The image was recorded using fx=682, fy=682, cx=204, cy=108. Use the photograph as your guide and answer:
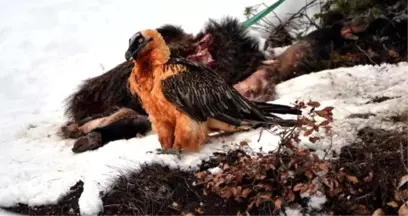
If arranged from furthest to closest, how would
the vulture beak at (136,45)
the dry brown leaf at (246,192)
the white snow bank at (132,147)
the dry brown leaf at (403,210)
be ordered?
the white snow bank at (132,147) → the vulture beak at (136,45) → the dry brown leaf at (246,192) → the dry brown leaf at (403,210)

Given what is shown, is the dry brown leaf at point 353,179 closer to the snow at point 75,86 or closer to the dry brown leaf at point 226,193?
the snow at point 75,86

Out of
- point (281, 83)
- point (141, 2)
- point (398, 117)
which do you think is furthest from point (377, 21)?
point (141, 2)

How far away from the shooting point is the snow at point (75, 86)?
17.2 feet

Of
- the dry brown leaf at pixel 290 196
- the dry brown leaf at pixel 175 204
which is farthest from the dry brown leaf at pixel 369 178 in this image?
the dry brown leaf at pixel 175 204

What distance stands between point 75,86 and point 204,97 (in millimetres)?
3495

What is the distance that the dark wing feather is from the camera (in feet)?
16.4

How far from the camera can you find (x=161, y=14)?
1015cm

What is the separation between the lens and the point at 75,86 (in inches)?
324

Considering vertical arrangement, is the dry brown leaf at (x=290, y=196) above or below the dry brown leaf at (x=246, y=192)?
below

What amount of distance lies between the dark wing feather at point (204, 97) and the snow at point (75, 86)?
228 millimetres

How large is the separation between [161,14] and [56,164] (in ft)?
15.3

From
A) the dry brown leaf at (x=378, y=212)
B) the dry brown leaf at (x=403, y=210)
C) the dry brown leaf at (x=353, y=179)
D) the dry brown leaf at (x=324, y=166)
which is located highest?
the dry brown leaf at (x=324, y=166)

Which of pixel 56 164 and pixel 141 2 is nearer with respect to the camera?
pixel 56 164

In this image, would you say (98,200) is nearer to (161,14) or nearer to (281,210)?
(281,210)
